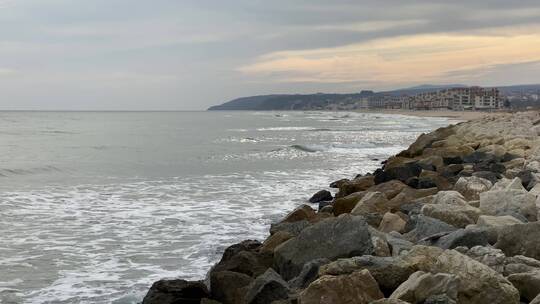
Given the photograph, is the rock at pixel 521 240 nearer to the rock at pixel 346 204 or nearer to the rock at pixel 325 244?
the rock at pixel 325 244

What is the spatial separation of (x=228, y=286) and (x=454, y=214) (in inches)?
110

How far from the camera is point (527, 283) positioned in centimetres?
424

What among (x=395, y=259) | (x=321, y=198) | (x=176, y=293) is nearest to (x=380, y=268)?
(x=395, y=259)

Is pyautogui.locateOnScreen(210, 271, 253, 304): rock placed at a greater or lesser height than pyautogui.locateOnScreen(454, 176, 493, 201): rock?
lesser

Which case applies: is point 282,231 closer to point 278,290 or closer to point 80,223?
point 278,290

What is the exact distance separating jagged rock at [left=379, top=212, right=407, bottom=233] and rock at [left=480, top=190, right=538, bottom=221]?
0.95 metres

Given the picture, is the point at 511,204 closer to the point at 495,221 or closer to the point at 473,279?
the point at 495,221

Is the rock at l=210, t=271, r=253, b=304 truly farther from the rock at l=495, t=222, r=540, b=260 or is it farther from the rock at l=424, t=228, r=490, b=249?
the rock at l=495, t=222, r=540, b=260

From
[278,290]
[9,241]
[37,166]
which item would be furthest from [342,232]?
[37,166]

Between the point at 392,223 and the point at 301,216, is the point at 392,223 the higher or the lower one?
the higher one

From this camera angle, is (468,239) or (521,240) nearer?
(521,240)

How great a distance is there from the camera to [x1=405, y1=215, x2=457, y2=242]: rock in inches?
234

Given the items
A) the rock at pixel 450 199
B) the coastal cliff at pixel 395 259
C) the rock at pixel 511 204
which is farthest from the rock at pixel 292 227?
the rock at pixel 511 204

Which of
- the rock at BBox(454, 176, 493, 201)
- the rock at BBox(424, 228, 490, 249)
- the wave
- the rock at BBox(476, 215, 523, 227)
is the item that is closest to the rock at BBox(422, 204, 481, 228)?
the rock at BBox(476, 215, 523, 227)
